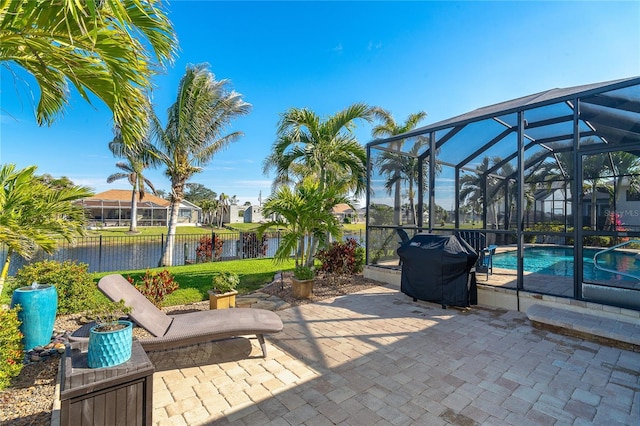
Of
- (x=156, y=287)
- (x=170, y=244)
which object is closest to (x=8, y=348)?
(x=156, y=287)

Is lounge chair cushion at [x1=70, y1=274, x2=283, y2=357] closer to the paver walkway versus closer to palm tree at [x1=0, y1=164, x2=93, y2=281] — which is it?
the paver walkway

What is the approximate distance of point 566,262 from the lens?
26.6ft

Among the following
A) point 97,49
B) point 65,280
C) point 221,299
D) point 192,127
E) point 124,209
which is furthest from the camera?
point 124,209

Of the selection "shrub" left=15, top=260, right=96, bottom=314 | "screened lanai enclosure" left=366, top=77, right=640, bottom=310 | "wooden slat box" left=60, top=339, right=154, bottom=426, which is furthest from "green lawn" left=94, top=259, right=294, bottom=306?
"wooden slat box" left=60, top=339, right=154, bottom=426

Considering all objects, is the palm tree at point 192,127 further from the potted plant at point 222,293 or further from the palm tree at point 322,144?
→ the potted plant at point 222,293

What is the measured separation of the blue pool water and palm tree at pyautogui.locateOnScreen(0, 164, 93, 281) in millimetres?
7816

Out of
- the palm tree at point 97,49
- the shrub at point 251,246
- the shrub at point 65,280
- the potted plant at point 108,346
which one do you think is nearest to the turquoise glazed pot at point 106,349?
the potted plant at point 108,346

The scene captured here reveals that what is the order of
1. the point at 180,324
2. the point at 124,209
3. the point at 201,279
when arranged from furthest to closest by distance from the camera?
1. the point at 124,209
2. the point at 201,279
3. the point at 180,324

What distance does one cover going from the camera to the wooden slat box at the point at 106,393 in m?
1.96

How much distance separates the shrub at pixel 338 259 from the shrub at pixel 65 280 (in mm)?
5144

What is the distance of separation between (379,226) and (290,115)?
4124mm

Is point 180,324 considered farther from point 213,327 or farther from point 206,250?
point 206,250

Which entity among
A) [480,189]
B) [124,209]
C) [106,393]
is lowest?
[106,393]

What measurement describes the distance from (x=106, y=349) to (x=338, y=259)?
644 centimetres
